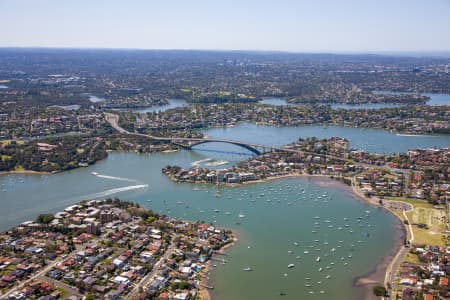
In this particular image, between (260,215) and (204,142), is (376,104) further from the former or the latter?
(260,215)

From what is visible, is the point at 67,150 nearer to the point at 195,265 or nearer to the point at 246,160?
the point at 246,160

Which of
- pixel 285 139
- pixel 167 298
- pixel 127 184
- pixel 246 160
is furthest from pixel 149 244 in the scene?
pixel 285 139

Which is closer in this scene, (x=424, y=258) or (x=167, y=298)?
(x=167, y=298)

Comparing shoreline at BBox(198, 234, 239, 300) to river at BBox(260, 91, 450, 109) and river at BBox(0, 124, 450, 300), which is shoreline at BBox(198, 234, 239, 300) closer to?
river at BBox(0, 124, 450, 300)

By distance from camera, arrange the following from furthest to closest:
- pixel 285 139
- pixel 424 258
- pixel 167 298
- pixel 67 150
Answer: pixel 285 139
pixel 67 150
pixel 424 258
pixel 167 298

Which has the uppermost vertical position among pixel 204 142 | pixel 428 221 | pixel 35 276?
pixel 204 142

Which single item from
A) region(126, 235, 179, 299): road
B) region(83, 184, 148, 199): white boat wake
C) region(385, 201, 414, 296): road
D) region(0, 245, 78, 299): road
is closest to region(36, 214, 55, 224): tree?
region(0, 245, 78, 299): road

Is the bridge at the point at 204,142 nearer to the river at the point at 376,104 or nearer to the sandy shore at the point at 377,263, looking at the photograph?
the sandy shore at the point at 377,263

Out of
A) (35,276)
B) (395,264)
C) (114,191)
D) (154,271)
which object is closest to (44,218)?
(35,276)

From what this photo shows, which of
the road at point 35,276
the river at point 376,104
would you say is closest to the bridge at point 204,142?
the road at point 35,276
